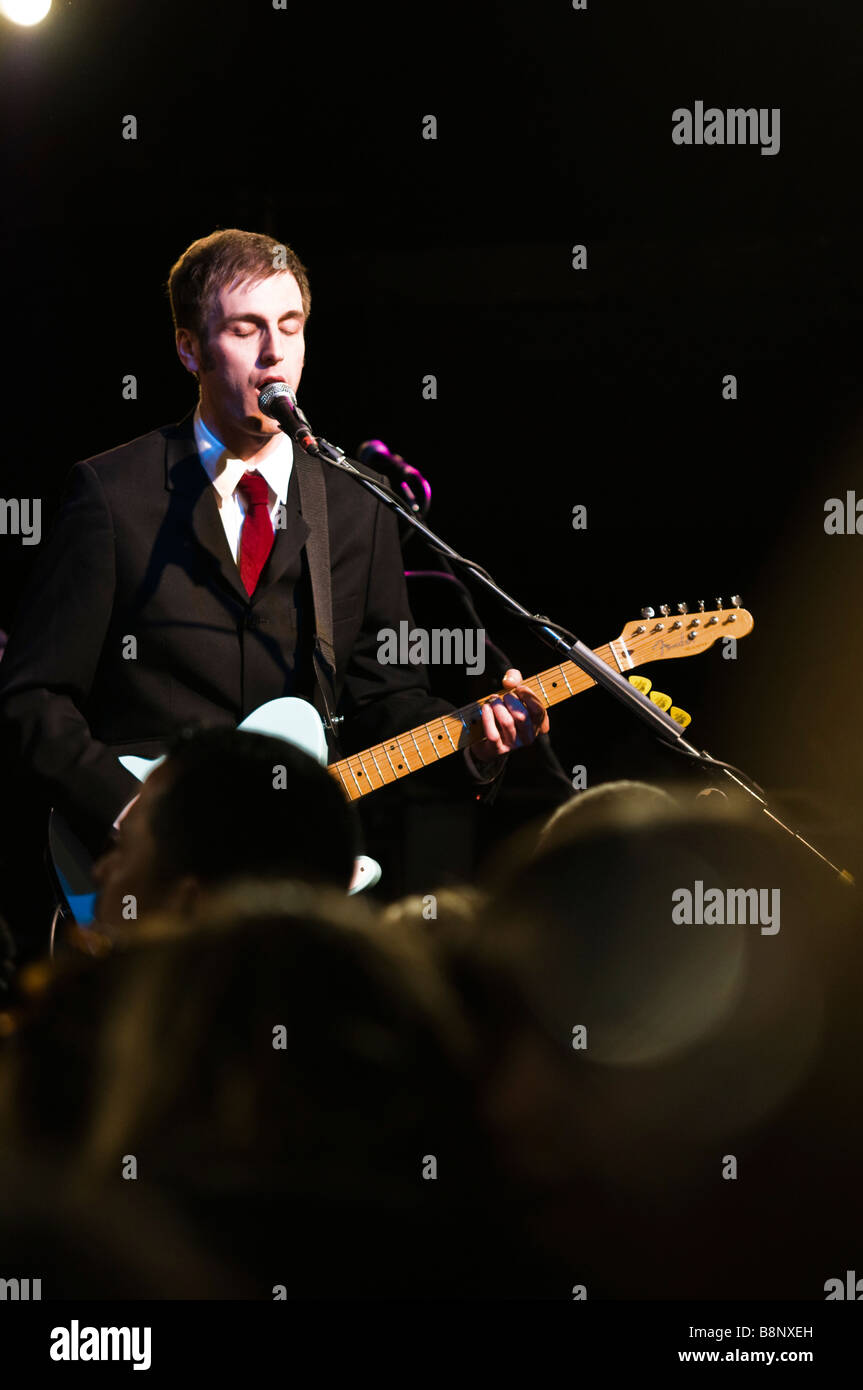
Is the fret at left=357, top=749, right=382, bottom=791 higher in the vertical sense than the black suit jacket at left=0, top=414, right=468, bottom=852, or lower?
lower

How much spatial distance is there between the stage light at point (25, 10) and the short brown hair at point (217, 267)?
44.9 inches

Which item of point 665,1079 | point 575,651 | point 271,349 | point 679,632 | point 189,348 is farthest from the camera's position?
point 679,632

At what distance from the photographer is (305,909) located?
1.33m

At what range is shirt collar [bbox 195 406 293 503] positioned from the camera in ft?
9.29

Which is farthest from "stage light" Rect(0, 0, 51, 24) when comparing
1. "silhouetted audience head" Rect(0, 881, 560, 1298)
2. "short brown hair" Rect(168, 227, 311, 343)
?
"silhouetted audience head" Rect(0, 881, 560, 1298)

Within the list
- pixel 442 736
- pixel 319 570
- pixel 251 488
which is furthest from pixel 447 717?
pixel 251 488

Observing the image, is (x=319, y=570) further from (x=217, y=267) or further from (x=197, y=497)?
(x=217, y=267)

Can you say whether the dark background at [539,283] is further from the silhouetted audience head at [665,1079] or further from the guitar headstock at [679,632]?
the silhouetted audience head at [665,1079]

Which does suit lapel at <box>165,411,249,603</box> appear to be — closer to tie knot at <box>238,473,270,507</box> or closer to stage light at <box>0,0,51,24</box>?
tie knot at <box>238,473,270,507</box>

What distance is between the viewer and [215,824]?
1.64m

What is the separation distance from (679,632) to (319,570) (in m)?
0.89

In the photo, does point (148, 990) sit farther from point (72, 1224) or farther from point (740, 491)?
point (740, 491)

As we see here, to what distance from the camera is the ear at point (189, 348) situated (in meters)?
2.77
